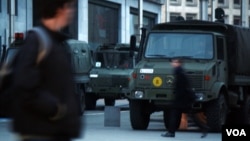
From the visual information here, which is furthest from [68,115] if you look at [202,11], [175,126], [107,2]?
[107,2]

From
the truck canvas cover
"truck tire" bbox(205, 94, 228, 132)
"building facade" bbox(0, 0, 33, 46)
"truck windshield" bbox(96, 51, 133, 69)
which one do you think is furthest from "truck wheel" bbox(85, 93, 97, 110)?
"truck tire" bbox(205, 94, 228, 132)

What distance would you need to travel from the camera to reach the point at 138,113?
63.3 ft

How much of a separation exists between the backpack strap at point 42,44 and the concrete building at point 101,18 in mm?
37170

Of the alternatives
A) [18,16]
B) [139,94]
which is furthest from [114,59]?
[18,16]

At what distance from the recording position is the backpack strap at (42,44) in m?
4.58

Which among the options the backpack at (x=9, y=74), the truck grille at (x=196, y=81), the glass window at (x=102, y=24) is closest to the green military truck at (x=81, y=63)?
the truck grille at (x=196, y=81)

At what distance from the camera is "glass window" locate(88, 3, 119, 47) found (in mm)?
50969

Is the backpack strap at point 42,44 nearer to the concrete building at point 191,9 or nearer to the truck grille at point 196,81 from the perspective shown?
the truck grille at point 196,81

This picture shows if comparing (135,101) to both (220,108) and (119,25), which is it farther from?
(119,25)

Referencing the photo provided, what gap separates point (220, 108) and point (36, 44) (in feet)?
47.6

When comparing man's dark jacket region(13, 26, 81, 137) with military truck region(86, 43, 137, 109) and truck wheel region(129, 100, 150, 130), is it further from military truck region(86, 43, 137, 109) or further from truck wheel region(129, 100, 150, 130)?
military truck region(86, 43, 137, 109)

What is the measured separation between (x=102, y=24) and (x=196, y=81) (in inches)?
1358

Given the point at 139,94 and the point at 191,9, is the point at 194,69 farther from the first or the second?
the point at 191,9

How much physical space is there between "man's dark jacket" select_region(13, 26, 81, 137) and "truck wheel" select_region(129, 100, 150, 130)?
14634 mm
